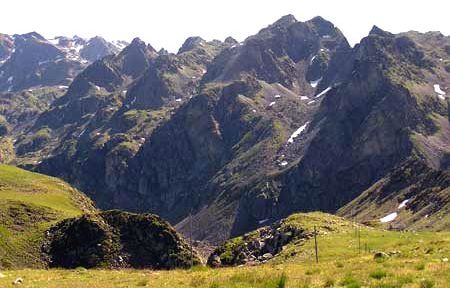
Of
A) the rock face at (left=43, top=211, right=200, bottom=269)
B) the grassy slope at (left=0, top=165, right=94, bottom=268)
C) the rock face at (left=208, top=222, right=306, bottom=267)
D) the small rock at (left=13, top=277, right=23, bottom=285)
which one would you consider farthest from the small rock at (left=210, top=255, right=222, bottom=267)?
the small rock at (left=13, top=277, right=23, bottom=285)

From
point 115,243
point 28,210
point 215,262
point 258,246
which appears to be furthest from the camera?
point 28,210

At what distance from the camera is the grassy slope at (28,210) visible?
11092 centimetres

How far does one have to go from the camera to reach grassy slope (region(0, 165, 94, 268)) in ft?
364

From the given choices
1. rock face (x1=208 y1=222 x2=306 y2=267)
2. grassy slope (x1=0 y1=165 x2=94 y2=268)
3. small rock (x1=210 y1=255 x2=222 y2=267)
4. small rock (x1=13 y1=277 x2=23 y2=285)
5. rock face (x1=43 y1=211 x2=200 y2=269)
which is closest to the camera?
small rock (x1=13 y1=277 x2=23 y2=285)

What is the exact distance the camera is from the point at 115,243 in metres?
116

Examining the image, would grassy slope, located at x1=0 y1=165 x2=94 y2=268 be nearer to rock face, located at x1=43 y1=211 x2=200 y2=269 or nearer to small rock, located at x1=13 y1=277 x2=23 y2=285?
rock face, located at x1=43 y1=211 x2=200 y2=269

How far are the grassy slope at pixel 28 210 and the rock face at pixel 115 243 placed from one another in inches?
160

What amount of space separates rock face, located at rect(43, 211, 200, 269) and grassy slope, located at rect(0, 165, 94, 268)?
160 inches

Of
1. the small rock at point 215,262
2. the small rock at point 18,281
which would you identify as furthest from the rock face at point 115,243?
the small rock at point 18,281

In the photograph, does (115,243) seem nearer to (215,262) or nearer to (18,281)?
(215,262)

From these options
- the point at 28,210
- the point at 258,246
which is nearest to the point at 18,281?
the point at 258,246

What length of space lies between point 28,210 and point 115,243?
29.5 meters

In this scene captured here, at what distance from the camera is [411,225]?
191750mm

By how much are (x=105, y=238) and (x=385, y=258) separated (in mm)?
91973
